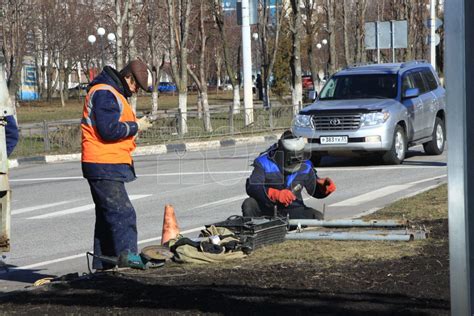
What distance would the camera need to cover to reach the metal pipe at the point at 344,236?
31.9 feet

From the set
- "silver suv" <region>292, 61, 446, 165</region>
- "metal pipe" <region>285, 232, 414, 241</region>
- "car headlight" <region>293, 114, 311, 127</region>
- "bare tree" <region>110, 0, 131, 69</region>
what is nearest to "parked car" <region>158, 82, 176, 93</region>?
"bare tree" <region>110, 0, 131, 69</region>

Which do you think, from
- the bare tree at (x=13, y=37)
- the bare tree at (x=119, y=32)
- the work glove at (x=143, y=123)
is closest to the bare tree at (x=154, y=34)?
the bare tree at (x=13, y=37)

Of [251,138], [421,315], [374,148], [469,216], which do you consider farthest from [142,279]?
[251,138]

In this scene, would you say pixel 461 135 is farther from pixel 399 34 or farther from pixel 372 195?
pixel 399 34

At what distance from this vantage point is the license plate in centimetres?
2036

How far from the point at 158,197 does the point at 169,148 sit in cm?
1263

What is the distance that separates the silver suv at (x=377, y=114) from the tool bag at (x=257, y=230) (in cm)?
1000

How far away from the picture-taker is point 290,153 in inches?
422

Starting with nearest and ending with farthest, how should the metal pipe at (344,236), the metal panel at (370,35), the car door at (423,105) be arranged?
the metal pipe at (344,236), the car door at (423,105), the metal panel at (370,35)

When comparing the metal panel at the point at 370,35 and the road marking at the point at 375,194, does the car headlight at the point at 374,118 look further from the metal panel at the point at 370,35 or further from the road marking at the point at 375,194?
the metal panel at the point at 370,35

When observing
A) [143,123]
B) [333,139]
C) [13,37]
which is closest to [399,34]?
[333,139]

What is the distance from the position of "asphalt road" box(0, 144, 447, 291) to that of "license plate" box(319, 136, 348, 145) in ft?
1.87

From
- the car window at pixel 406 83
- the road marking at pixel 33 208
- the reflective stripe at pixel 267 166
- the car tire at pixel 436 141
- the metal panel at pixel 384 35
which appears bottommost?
the road marking at pixel 33 208

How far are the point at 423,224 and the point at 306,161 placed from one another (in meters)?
1.43
